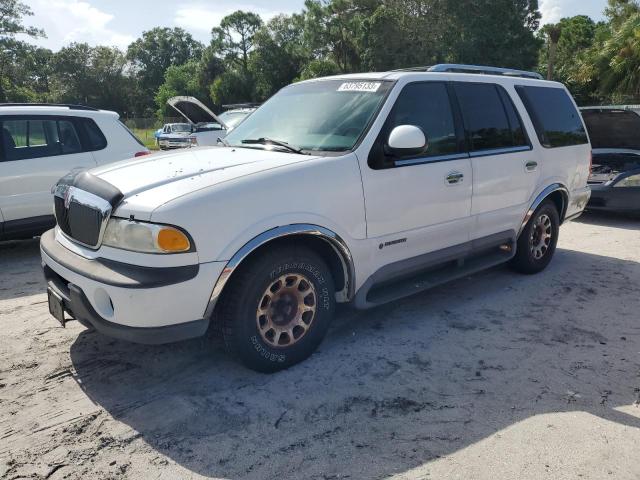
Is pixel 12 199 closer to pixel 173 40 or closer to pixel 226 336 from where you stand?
pixel 226 336

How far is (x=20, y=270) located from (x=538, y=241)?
5.66 metres

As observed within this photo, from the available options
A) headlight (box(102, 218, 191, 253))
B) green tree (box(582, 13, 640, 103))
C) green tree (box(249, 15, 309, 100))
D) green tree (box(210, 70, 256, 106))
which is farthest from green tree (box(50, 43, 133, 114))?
headlight (box(102, 218, 191, 253))

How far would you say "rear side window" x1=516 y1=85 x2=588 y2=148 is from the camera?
5.36 m

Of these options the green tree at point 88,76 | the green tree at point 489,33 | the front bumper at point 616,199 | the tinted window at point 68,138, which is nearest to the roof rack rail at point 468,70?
the front bumper at point 616,199

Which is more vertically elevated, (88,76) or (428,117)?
(88,76)

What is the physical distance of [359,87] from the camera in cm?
421

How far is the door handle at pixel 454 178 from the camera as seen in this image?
4.30 meters

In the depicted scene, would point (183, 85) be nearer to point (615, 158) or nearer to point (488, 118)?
point (615, 158)

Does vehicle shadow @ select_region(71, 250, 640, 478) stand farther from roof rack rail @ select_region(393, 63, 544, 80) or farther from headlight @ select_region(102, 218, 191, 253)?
roof rack rail @ select_region(393, 63, 544, 80)

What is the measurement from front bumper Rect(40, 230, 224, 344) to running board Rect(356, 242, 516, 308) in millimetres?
1245

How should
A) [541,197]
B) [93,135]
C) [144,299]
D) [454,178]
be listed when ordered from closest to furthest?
[144,299], [454,178], [541,197], [93,135]


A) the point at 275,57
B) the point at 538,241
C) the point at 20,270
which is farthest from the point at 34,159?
the point at 275,57

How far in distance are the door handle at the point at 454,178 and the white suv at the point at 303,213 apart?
0.01 m

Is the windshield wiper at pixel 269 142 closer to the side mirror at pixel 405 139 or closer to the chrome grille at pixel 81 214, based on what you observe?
the side mirror at pixel 405 139
